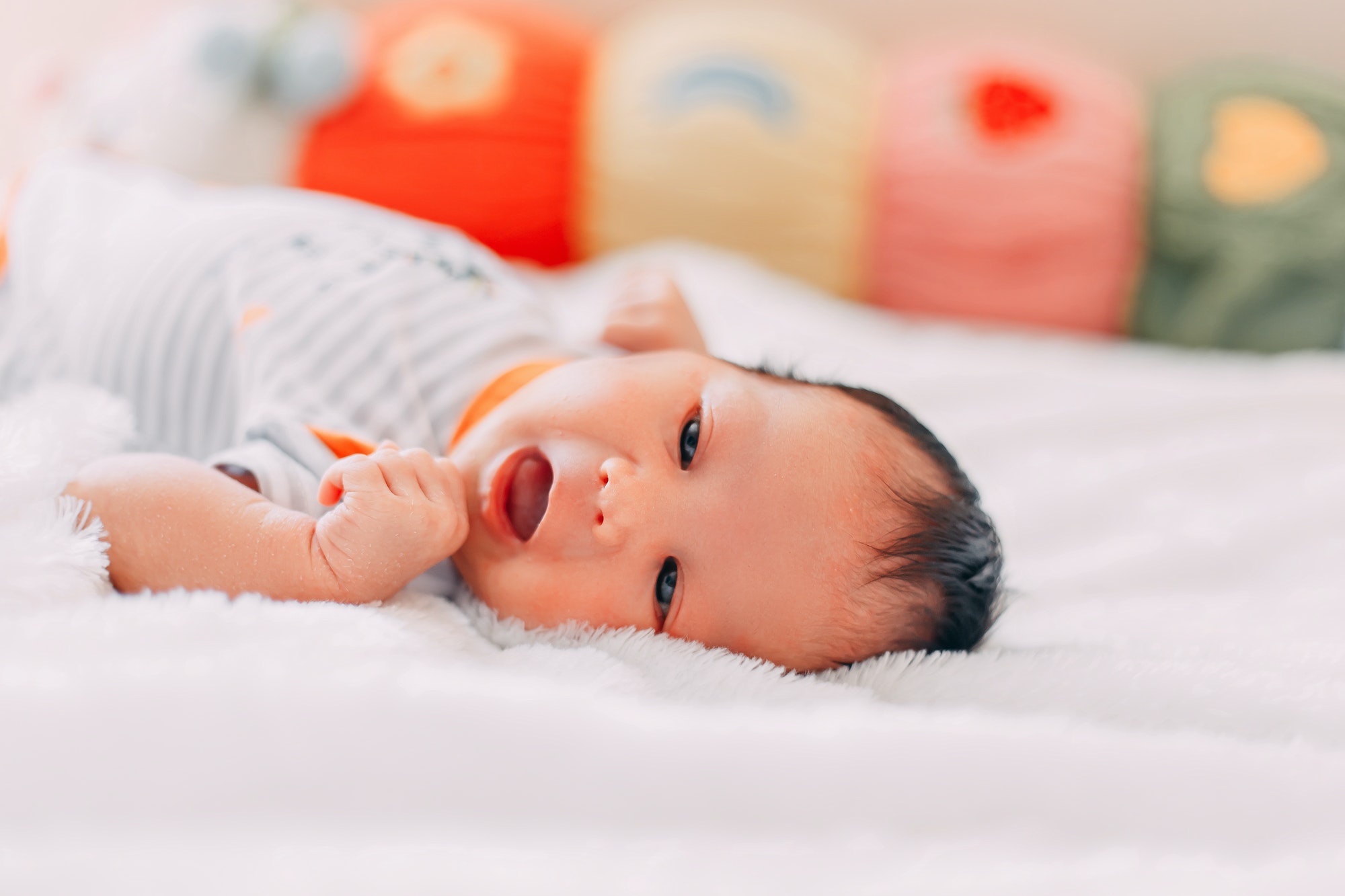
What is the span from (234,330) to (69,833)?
0.65 m

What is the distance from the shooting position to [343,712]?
1.80ft

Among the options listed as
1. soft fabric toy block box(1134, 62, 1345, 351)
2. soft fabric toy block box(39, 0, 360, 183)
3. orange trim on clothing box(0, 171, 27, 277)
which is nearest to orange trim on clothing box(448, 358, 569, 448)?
orange trim on clothing box(0, 171, 27, 277)

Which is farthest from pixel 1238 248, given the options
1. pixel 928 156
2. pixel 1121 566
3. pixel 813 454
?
pixel 813 454

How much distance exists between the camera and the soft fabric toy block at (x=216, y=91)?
1.59 meters

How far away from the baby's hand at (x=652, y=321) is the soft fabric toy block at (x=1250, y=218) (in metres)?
0.94

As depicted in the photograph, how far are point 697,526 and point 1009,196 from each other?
3.61 feet

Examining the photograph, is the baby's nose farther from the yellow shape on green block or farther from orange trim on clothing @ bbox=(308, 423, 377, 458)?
the yellow shape on green block

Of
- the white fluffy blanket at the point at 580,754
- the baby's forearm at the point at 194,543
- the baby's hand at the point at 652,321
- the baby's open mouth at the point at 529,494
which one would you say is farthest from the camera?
the baby's hand at the point at 652,321

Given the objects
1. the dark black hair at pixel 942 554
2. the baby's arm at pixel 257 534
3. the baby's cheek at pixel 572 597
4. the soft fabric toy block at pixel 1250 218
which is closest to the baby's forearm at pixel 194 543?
the baby's arm at pixel 257 534

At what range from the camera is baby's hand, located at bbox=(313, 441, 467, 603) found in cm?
73

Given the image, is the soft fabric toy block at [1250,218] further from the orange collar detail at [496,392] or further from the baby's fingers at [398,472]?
the baby's fingers at [398,472]

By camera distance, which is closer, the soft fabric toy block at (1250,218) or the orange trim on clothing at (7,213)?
the orange trim on clothing at (7,213)

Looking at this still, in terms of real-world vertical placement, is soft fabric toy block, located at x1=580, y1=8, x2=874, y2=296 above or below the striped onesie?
above

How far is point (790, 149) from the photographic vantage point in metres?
1.67
